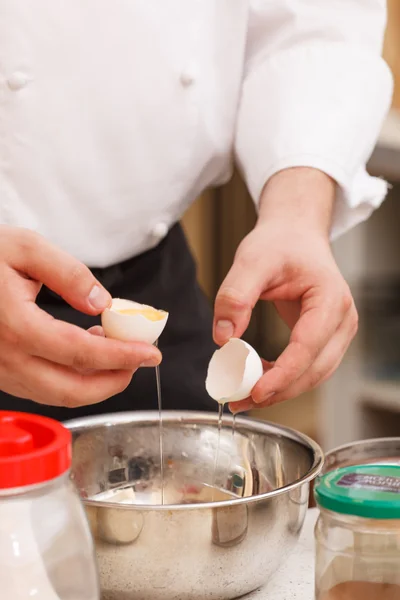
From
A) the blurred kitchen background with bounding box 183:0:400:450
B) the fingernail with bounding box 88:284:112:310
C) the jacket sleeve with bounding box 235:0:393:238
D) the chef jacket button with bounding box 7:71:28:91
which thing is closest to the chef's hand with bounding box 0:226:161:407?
the fingernail with bounding box 88:284:112:310

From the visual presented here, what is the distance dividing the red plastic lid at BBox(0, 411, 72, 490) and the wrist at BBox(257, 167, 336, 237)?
43 cm

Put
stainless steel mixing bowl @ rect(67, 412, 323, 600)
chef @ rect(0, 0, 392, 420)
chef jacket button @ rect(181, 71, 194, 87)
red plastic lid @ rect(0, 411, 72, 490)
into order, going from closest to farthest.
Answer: red plastic lid @ rect(0, 411, 72, 490) < stainless steel mixing bowl @ rect(67, 412, 323, 600) < chef @ rect(0, 0, 392, 420) < chef jacket button @ rect(181, 71, 194, 87)

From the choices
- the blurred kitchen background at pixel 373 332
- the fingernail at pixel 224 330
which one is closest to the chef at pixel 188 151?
the fingernail at pixel 224 330

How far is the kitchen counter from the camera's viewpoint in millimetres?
608

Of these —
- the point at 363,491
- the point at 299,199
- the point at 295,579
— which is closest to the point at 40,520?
the point at 363,491

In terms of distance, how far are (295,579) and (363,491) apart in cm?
22

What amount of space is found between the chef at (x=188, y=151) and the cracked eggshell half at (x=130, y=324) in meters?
0.03

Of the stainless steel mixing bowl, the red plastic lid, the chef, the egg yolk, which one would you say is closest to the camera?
the red plastic lid

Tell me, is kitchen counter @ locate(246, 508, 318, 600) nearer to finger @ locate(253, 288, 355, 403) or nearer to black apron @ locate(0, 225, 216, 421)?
finger @ locate(253, 288, 355, 403)

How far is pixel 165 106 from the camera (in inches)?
34.6

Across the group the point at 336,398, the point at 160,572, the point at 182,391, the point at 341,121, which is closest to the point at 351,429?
the point at 336,398

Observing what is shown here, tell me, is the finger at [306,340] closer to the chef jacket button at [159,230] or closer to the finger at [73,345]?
the finger at [73,345]

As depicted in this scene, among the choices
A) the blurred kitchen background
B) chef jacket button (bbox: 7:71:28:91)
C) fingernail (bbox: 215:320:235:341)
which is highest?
chef jacket button (bbox: 7:71:28:91)

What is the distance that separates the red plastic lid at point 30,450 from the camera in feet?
1.27
